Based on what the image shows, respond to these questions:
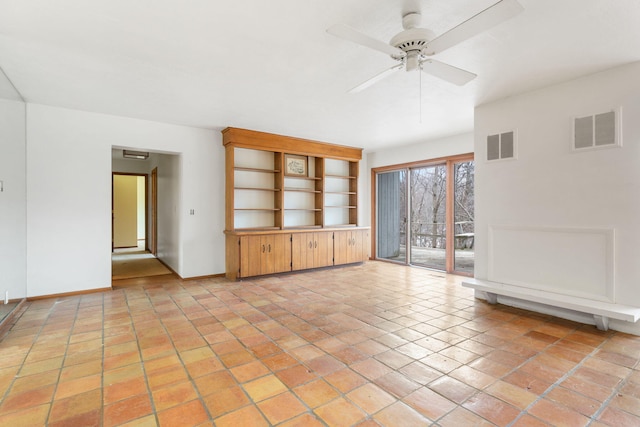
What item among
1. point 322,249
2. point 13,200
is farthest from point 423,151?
point 13,200

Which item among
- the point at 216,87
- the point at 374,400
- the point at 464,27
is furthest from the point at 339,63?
Result: the point at 374,400

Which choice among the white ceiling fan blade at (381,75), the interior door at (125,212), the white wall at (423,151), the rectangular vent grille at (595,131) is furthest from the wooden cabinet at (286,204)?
the interior door at (125,212)

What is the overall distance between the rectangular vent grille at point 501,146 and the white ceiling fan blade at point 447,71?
173 centimetres

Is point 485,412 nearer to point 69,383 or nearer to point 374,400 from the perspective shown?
point 374,400

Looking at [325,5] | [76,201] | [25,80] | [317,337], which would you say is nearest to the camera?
[325,5]

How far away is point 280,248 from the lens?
555 centimetres

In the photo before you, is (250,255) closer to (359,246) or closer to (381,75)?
(359,246)

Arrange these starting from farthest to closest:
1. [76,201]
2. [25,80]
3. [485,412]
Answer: [76,201]
[25,80]
[485,412]

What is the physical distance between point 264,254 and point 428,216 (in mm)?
3547

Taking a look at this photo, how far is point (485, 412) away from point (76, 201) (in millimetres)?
5361

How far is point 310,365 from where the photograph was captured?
2365mm

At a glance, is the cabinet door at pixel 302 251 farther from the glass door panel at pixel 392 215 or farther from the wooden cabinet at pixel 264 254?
the glass door panel at pixel 392 215

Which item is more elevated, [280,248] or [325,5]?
[325,5]

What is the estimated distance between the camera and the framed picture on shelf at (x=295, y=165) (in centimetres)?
601
